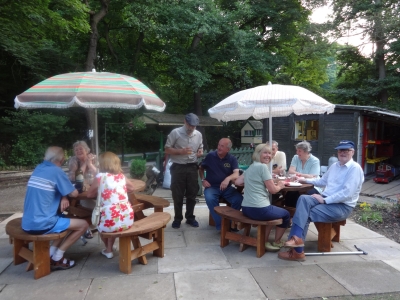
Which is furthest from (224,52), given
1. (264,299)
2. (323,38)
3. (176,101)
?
(264,299)

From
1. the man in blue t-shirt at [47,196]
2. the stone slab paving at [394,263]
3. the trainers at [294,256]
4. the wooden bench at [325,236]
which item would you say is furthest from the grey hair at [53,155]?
the stone slab paving at [394,263]

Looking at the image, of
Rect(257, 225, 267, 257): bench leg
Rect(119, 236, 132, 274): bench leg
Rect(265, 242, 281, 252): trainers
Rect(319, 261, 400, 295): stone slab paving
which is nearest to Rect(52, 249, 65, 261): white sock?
Rect(119, 236, 132, 274): bench leg

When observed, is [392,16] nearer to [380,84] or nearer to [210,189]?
[380,84]

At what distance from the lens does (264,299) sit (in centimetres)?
282

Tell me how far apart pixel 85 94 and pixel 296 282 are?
2.88 meters

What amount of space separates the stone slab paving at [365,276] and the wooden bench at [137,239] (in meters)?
1.89

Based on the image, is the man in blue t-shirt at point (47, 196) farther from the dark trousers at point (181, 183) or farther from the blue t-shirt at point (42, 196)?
the dark trousers at point (181, 183)

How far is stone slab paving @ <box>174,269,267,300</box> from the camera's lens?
289 centimetres

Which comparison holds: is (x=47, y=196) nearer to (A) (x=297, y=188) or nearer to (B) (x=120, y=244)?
(B) (x=120, y=244)

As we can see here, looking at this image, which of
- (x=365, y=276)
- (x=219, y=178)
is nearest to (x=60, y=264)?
(x=219, y=178)

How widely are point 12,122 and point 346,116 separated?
43.0 feet

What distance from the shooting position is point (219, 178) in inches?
185

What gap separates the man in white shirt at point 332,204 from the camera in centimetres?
366

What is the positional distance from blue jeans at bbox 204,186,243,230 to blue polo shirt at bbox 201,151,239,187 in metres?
0.13
